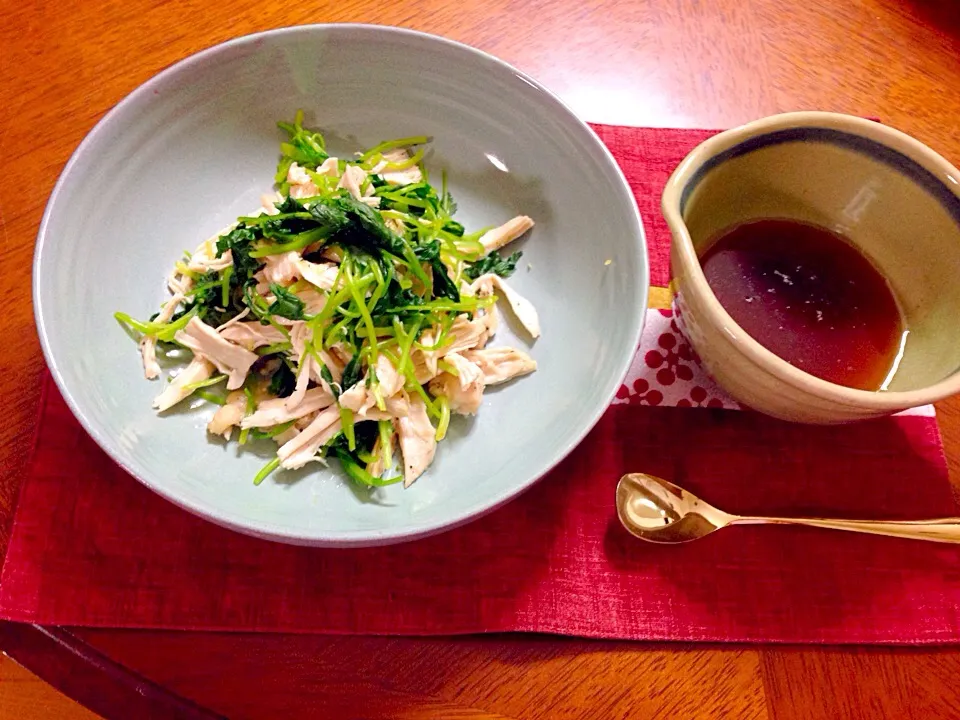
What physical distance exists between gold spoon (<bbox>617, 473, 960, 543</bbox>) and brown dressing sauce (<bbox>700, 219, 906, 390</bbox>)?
20cm

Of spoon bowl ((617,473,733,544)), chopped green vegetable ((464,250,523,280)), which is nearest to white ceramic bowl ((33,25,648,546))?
chopped green vegetable ((464,250,523,280))

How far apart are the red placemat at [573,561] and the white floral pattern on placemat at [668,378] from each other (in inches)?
0.8

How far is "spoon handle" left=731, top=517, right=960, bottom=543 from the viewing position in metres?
1.03

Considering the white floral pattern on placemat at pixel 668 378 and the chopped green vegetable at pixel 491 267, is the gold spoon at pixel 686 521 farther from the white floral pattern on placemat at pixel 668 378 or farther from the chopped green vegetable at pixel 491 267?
the chopped green vegetable at pixel 491 267

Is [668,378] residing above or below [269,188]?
below

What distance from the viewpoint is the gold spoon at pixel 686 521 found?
3.35 ft

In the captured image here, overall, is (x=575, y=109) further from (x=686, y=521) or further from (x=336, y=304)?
(x=686, y=521)

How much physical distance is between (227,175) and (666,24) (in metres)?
0.98

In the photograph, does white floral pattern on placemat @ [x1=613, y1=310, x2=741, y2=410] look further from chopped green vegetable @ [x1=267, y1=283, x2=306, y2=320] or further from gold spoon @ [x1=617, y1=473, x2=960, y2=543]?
chopped green vegetable @ [x1=267, y1=283, x2=306, y2=320]

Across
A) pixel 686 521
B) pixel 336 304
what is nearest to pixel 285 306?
pixel 336 304

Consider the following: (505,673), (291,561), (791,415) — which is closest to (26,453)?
(291,561)

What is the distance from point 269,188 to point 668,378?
77 cm

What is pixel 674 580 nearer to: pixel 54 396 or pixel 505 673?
pixel 505 673

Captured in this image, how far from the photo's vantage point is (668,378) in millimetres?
1146
